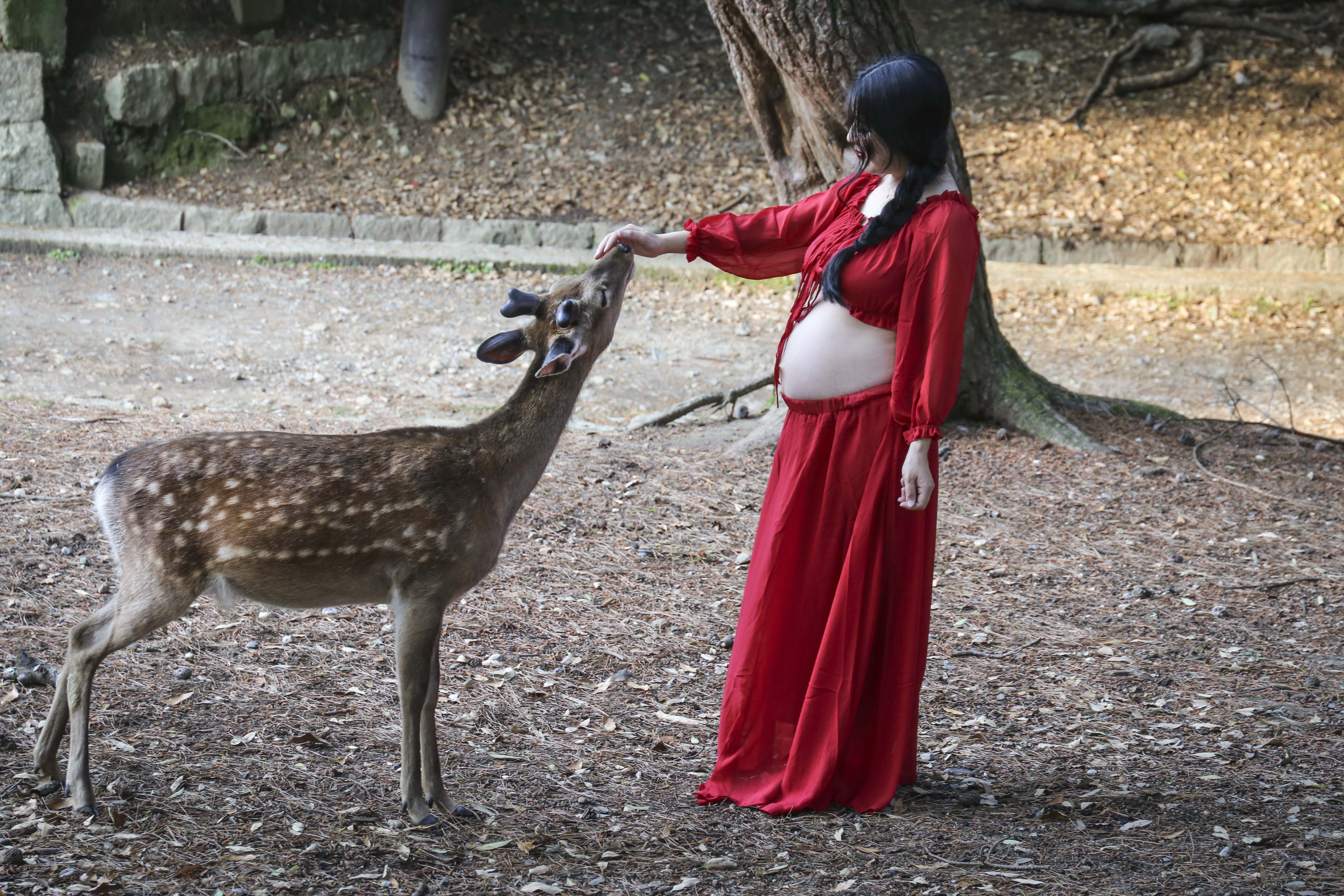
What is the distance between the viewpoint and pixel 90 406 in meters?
7.06

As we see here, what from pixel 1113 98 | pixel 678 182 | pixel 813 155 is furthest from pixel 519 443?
pixel 1113 98

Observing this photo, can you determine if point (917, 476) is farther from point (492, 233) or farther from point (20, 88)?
point (20, 88)

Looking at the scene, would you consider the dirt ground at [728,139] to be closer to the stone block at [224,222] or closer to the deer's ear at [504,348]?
the stone block at [224,222]

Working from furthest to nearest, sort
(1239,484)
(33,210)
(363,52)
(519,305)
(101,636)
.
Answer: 1. (363,52)
2. (33,210)
3. (1239,484)
4. (519,305)
5. (101,636)

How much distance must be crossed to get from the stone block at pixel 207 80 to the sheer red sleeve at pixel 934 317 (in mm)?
12117

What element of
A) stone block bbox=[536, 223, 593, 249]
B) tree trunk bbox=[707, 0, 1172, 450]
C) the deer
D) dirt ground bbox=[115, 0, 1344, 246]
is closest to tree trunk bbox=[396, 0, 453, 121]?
dirt ground bbox=[115, 0, 1344, 246]

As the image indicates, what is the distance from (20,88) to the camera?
1221 cm

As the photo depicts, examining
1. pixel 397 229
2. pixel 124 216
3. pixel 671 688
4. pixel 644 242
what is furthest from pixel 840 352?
pixel 124 216

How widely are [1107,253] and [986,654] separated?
8093mm

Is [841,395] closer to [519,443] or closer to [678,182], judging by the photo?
[519,443]

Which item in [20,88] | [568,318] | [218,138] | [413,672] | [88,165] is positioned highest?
[20,88]

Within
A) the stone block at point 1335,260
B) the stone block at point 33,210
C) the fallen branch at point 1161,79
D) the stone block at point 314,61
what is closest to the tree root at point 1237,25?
the fallen branch at point 1161,79

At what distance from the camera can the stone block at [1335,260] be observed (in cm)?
1150

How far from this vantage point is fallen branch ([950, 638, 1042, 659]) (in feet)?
15.6
